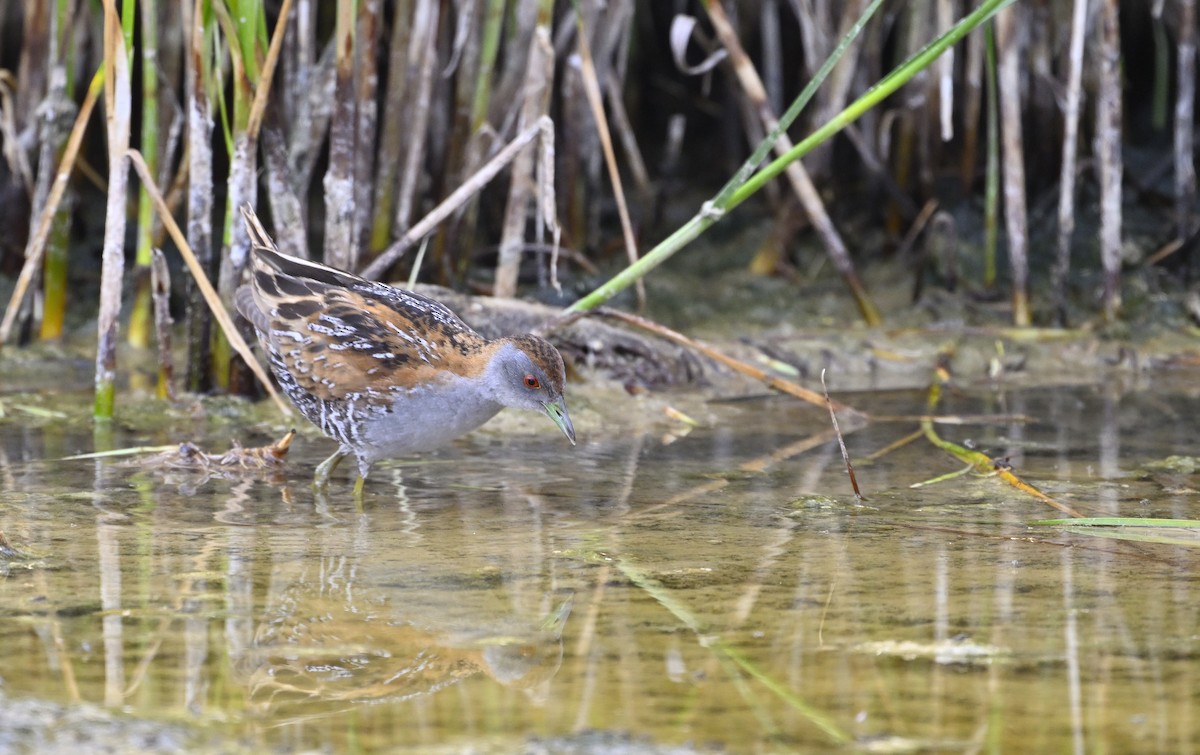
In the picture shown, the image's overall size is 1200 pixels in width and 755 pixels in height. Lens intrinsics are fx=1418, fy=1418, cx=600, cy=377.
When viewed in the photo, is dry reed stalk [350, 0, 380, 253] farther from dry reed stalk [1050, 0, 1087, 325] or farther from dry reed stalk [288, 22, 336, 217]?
dry reed stalk [1050, 0, 1087, 325]

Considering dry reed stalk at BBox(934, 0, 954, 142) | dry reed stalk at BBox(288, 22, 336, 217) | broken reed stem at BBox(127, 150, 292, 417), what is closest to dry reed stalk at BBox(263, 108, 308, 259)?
dry reed stalk at BBox(288, 22, 336, 217)

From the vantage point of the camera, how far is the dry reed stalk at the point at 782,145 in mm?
5270

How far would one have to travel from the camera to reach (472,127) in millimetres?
5453

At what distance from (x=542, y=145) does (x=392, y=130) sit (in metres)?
0.78

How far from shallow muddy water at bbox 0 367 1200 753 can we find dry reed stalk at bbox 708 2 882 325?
151 centimetres

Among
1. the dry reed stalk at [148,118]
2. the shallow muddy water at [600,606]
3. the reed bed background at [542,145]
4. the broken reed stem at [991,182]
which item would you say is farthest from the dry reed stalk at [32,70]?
the broken reed stem at [991,182]

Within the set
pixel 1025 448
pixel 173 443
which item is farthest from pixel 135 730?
pixel 1025 448

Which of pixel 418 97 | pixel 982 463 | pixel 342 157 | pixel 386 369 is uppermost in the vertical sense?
pixel 418 97

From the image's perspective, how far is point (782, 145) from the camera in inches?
217

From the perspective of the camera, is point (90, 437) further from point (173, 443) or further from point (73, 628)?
point (73, 628)

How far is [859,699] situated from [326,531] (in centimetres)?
157

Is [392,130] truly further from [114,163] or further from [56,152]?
[56,152]

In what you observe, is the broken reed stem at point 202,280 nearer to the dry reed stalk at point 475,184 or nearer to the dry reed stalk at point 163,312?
the dry reed stalk at point 163,312

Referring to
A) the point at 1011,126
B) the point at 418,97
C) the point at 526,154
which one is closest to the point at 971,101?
the point at 1011,126
